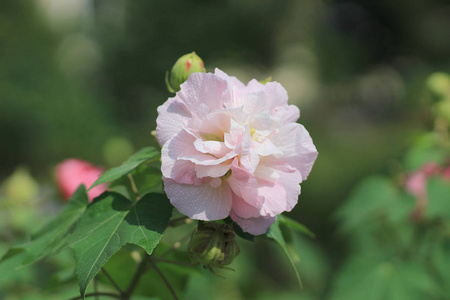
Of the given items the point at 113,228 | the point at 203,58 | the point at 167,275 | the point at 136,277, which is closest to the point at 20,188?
the point at 167,275

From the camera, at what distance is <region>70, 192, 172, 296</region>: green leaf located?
0.65 metres

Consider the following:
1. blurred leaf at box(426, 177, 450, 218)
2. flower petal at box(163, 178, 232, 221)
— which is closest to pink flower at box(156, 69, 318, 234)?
flower petal at box(163, 178, 232, 221)

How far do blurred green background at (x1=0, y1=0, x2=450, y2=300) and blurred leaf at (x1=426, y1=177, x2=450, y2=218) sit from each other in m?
3.86

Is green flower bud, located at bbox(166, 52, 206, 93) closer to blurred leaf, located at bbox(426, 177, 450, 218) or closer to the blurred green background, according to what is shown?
blurred leaf, located at bbox(426, 177, 450, 218)

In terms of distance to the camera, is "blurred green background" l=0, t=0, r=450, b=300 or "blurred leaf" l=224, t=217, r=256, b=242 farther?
A: "blurred green background" l=0, t=0, r=450, b=300

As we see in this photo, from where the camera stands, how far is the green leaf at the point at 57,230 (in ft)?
2.71

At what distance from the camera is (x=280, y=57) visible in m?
11.1

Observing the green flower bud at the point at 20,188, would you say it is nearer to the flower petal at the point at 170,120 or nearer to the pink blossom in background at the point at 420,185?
the flower petal at the point at 170,120

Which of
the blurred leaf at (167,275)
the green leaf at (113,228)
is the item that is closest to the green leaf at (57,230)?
the green leaf at (113,228)

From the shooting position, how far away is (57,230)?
865 mm

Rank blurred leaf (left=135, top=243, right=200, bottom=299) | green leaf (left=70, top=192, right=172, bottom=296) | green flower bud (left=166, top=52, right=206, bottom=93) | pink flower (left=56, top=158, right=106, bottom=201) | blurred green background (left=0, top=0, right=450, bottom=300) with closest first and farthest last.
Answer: green leaf (left=70, top=192, right=172, bottom=296) < green flower bud (left=166, top=52, right=206, bottom=93) < blurred leaf (left=135, top=243, right=200, bottom=299) < pink flower (left=56, top=158, right=106, bottom=201) < blurred green background (left=0, top=0, right=450, bottom=300)

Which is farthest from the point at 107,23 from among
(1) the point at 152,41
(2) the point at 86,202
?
(2) the point at 86,202

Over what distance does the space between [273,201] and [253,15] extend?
1024 centimetres

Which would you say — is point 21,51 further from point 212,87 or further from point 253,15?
point 212,87
